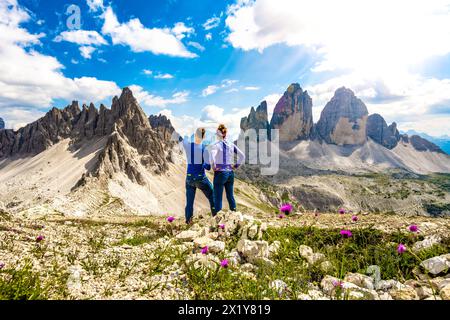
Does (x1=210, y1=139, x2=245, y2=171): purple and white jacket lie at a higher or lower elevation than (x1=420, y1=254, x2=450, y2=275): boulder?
higher

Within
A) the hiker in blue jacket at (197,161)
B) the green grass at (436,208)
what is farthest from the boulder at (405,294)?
the green grass at (436,208)

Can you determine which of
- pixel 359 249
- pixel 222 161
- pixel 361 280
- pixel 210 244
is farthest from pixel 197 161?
pixel 361 280

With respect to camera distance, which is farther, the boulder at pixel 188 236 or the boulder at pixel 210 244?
the boulder at pixel 188 236

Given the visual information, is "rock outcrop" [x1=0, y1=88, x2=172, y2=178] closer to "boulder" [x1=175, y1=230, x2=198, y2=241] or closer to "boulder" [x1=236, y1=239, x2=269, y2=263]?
"boulder" [x1=175, y1=230, x2=198, y2=241]

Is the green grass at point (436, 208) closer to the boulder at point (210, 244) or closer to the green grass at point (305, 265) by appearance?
the green grass at point (305, 265)

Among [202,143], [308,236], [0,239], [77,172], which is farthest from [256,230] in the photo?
[77,172]

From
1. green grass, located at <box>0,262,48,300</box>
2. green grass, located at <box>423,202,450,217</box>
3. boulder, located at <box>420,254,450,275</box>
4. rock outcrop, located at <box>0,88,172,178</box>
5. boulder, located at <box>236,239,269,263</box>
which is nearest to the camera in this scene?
green grass, located at <box>0,262,48,300</box>

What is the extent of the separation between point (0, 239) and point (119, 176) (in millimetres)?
99041

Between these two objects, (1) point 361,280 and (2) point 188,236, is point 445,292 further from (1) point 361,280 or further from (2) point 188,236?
(2) point 188,236

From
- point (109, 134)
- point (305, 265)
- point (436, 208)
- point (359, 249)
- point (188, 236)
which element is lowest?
point (436, 208)

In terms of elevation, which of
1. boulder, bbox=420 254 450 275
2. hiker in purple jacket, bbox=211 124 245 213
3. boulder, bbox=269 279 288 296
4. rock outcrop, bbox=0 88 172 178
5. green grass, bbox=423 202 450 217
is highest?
rock outcrop, bbox=0 88 172 178

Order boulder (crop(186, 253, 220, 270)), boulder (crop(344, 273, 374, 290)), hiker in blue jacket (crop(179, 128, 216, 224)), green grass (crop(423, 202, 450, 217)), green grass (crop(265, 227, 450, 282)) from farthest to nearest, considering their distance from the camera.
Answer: green grass (crop(423, 202, 450, 217)), hiker in blue jacket (crop(179, 128, 216, 224)), green grass (crop(265, 227, 450, 282)), boulder (crop(186, 253, 220, 270)), boulder (crop(344, 273, 374, 290))

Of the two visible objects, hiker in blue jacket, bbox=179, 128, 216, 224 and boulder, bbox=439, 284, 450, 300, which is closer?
boulder, bbox=439, 284, 450, 300

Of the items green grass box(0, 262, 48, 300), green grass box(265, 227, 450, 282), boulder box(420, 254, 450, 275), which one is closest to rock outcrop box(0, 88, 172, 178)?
green grass box(265, 227, 450, 282)
